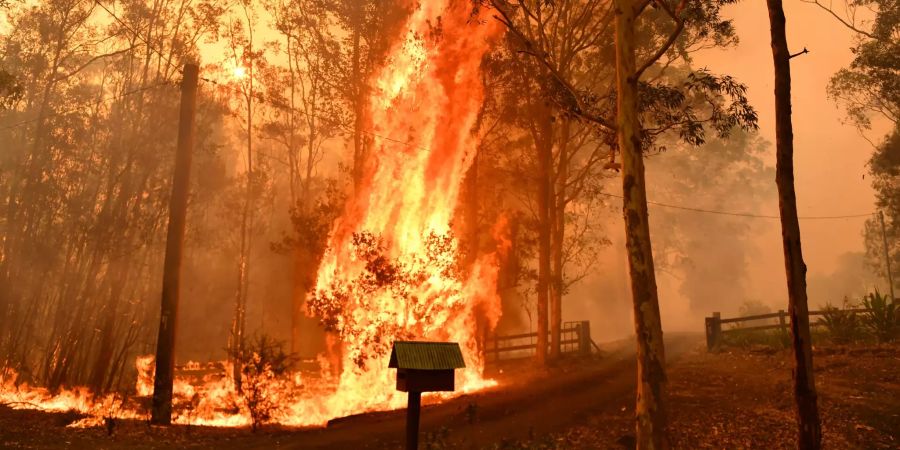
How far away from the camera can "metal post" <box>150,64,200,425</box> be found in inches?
516

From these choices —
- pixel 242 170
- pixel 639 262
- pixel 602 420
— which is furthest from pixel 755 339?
pixel 242 170

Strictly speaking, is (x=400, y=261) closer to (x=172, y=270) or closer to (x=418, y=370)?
(x=172, y=270)

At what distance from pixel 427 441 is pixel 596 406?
483 cm

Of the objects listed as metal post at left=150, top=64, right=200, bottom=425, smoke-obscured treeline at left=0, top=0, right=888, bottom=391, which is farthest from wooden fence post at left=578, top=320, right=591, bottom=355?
metal post at left=150, top=64, right=200, bottom=425

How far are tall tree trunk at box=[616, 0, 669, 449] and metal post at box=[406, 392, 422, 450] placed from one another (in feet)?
12.6

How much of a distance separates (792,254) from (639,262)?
2.29 meters

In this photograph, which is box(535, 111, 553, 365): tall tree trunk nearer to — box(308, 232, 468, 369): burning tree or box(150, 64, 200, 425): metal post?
box(308, 232, 468, 369): burning tree

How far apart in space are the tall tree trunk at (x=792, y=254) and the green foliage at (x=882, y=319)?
1069cm

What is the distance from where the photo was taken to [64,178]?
41688 mm

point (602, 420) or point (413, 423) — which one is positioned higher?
point (413, 423)

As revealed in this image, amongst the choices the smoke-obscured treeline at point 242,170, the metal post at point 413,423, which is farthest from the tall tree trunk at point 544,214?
the metal post at point 413,423

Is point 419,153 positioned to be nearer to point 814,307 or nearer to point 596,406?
point 596,406

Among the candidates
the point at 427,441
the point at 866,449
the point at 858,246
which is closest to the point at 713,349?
the point at 866,449

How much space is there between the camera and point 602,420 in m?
12.3
